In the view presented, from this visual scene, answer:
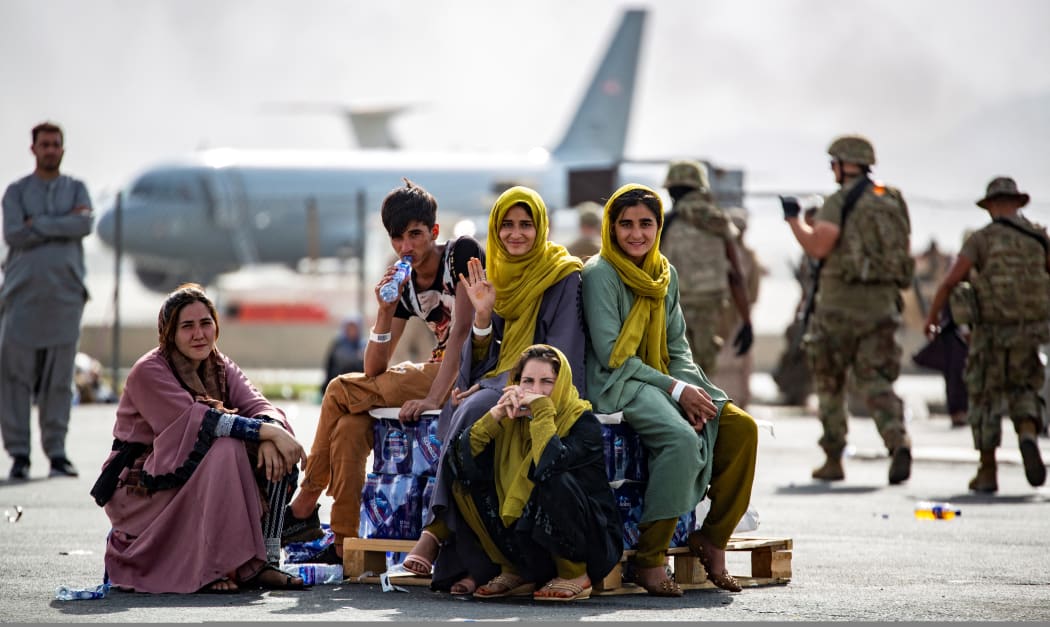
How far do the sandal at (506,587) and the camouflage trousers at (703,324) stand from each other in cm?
541

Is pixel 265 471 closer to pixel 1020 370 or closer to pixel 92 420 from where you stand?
pixel 1020 370

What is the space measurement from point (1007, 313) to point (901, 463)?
105cm

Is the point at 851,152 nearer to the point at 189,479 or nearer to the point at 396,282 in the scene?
the point at 396,282

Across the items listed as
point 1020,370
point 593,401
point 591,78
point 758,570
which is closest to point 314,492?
point 593,401

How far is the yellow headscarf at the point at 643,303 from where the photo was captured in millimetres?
5945

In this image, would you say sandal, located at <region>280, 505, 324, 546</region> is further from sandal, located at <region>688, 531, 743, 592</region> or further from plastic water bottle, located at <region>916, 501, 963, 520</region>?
plastic water bottle, located at <region>916, 501, 963, 520</region>

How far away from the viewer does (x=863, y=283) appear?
10.1 m

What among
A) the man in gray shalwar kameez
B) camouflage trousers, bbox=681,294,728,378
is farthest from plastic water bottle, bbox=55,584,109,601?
camouflage trousers, bbox=681,294,728,378

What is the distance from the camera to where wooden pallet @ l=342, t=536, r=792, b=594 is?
589 centimetres

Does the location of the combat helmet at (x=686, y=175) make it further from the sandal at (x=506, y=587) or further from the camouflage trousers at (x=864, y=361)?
the sandal at (x=506, y=587)

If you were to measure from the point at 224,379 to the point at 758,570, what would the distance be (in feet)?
6.62

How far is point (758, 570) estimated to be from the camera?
6.18 m

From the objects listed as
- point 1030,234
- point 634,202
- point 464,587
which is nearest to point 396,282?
point 634,202

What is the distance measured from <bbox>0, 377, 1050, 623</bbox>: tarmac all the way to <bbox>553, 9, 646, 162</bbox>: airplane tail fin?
41.1 metres
